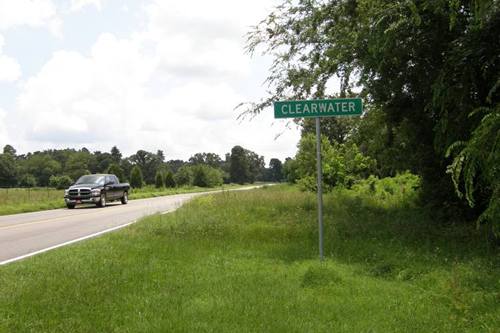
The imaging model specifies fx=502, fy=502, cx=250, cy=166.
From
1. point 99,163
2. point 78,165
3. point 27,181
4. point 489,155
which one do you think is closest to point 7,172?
point 27,181

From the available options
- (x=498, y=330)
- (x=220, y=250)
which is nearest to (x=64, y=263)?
(x=220, y=250)

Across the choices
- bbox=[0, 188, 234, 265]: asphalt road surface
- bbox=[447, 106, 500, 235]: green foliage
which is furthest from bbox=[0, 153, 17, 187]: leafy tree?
bbox=[447, 106, 500, 235]: green foliage

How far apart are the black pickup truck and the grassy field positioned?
1522 cm

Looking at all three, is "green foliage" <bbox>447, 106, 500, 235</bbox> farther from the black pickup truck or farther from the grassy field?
the black pickup truck

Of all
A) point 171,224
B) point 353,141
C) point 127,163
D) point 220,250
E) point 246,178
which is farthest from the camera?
point 246,178

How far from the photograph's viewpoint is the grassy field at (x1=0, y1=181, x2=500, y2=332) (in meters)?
5.50

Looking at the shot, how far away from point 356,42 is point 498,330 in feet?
24.9

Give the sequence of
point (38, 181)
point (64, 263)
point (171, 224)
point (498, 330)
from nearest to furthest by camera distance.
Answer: point (498, 330) → point (64, 263) → point (171, 224) → point (38, 181)

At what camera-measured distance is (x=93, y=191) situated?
2677cm

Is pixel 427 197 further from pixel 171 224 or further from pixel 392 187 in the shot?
pixel 392 187

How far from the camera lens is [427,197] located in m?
13.9

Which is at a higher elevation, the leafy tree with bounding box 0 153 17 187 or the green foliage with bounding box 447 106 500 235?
the leafy tree with bounding box 0 153 17 187

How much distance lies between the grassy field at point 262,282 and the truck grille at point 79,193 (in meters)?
15.2

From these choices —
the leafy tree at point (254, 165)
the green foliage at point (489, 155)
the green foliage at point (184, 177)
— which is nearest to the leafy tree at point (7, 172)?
the green foliage at point (184, 177)
